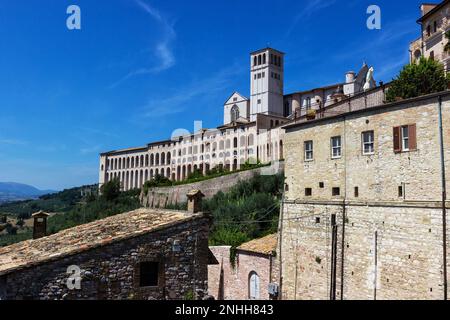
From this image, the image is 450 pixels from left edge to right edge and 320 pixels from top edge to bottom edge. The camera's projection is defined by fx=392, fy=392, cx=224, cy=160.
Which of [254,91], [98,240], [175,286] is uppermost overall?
[254,91]

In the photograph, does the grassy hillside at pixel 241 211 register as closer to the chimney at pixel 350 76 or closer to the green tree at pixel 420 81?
the green tree at pixel 420 81

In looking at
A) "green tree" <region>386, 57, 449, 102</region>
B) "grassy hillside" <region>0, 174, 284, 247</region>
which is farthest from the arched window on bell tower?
"green tree" <region>386, 57, 449, 102</region>

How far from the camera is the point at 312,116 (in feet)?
80.9

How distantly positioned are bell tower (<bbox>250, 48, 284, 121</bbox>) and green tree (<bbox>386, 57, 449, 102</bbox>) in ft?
175

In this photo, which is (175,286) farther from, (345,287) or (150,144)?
(150,144)

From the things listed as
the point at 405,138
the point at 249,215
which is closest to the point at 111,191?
the point at 249,215

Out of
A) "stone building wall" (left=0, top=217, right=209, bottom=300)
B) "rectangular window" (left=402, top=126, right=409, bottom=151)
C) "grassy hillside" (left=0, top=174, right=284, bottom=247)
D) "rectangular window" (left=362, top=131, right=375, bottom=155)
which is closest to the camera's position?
"stone building wall" (left=0, top=217, right=209, bottom=300)

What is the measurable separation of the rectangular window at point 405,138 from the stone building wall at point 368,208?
0.21 metres

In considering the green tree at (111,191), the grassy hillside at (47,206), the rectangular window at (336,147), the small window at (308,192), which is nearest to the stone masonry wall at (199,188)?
the green tree at (111,191)

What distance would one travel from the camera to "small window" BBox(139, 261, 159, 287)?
45.4ft

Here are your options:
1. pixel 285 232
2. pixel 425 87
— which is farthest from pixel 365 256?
pixel 425 87

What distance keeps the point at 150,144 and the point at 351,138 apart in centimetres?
8182

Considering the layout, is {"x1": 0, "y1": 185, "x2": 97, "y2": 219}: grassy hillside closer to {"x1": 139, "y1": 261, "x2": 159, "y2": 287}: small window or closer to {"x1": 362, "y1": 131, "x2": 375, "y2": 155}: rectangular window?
{"x1": 362, "y1": 131, "x2": 375, "y2": 155}: rectangular window

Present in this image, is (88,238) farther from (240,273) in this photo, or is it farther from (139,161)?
(139,161)
